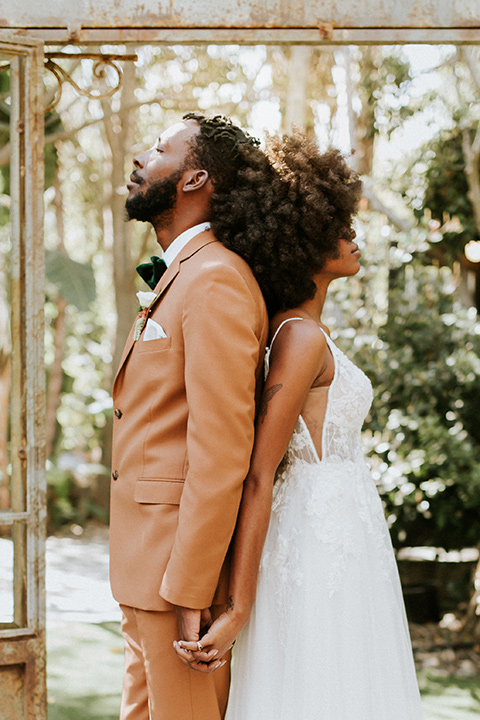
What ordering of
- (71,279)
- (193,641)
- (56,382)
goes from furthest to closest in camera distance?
(56,382) → (71,279) → (193,641)

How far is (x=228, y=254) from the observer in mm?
1977

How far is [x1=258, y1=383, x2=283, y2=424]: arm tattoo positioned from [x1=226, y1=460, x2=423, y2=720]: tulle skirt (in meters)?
0.22

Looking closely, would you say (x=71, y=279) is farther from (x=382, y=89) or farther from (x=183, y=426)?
(x=183, y=426)

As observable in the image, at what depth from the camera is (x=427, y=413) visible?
4906mm

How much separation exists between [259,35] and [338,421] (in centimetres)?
129

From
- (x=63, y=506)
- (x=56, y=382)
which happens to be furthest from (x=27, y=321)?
(x=56, y=382)

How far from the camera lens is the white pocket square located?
76.2 inches

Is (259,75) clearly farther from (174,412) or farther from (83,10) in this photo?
(174,412)

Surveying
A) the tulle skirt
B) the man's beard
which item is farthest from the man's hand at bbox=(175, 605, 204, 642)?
the man's beard

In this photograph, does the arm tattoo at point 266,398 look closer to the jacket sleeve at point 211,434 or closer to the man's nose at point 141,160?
the jacket sleeve at point 211,434

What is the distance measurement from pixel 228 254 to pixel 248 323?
242 mm

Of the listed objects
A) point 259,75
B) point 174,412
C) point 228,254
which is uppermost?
point 259,75

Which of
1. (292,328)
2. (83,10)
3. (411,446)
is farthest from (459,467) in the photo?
(83,10)

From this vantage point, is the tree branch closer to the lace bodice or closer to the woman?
the woman
